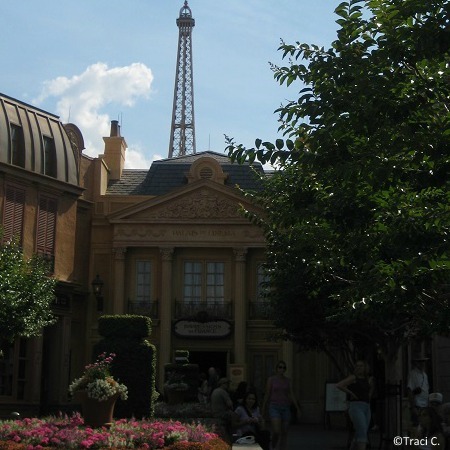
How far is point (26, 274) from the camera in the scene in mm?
29328

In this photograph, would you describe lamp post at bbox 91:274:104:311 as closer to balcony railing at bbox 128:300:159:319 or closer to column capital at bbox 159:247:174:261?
balcony railing at bbox 128:300:159:319

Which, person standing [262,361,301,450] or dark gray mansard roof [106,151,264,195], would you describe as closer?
person standing [262,361,301,450]

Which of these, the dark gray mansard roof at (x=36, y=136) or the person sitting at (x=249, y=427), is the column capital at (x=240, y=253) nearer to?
the dark gray mansard roof at (x=36, y=136)

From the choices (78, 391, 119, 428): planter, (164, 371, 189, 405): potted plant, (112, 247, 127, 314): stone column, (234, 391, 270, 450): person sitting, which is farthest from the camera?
(112, 247, 127, 314): stone column

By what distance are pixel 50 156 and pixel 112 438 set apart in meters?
24.0

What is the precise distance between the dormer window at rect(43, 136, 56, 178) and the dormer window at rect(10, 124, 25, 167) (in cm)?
144

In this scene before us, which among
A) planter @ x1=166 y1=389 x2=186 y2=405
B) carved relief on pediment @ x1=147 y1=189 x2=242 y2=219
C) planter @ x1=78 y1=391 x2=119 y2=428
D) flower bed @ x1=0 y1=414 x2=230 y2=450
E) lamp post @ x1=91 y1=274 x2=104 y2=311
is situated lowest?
flower bed @ x1=0 y1=414 x2=230 y2=450

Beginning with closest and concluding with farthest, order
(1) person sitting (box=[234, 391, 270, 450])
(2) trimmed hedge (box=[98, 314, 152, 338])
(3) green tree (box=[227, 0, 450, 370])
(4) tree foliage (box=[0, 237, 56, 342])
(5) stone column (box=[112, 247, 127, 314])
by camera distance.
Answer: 1. (3) green tree (box=[227, 0, 450, 370])
2. (1) person sitting (box=[234, 391, 270, 450])
3. (2) trimmed hedge (box=[98, 314, 152, 338])
4. (4) tree foliage (box=[0, 237, 56, 342])
5. (5) stone column (box=[112, 247, 127, 314])

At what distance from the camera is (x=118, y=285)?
38469 mm

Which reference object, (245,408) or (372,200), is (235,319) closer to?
(245,408)

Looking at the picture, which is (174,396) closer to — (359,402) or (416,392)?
(416,392)

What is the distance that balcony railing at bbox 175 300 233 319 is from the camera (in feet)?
126

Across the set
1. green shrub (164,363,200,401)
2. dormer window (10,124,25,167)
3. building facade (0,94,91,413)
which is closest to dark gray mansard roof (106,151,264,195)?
building facade (0,94,91,413)

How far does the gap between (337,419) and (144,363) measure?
1321 centimetres
